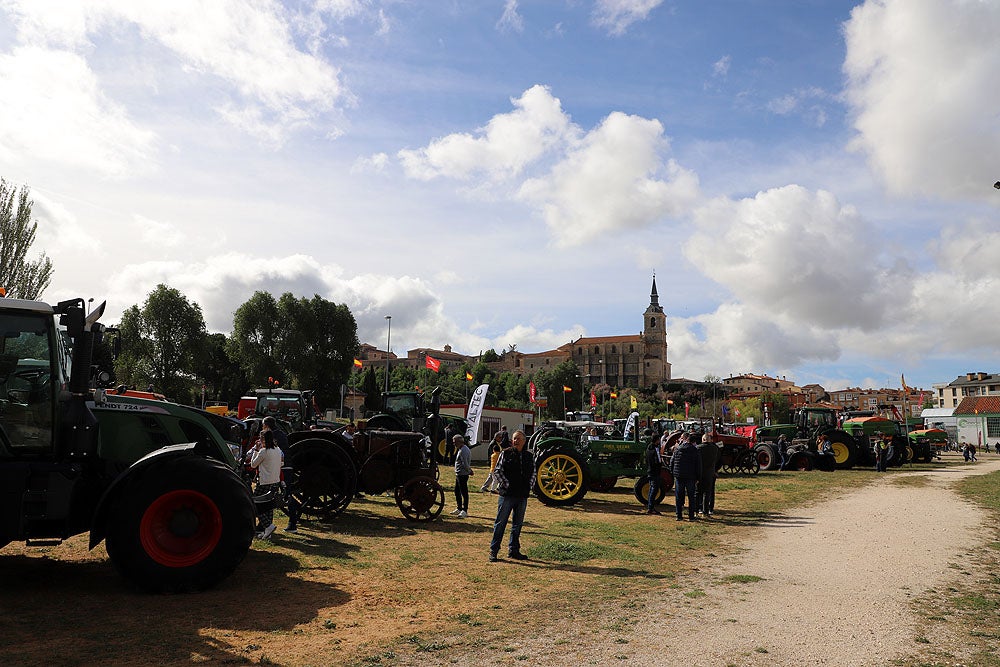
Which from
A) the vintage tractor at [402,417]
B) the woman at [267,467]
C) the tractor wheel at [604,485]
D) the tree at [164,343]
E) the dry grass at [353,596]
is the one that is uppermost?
the tree at [164,343]

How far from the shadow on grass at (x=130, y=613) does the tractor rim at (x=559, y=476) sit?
7.41 metres

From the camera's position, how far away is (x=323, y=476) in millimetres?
11516

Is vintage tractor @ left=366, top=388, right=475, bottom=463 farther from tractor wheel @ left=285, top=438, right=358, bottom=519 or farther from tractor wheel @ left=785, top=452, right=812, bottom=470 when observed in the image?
tractor wheel @ left=785, top=452, right=812, bottom=470

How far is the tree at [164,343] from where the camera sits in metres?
50.1

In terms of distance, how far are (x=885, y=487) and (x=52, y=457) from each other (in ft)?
65.7

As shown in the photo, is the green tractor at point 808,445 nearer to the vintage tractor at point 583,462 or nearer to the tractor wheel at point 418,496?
the vintage tractor at point 583,462

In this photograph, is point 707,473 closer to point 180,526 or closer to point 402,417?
point 180,526

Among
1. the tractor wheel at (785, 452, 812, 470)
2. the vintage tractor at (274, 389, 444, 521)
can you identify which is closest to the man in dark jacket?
the vintage tractor at (274, 389, 444, 521)

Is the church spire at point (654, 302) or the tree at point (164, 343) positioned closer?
the tree at point (164, 343)

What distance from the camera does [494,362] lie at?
158500 mm

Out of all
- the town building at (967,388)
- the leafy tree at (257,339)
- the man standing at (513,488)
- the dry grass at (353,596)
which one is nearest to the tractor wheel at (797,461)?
the dry grass at (353,596)

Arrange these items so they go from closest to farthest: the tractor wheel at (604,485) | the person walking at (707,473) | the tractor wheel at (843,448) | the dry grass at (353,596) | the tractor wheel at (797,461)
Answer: the dry grass at (353,596)
the person walking at (707,473)
the tractor wheel at (604,485)
the tractor wheel at (797,461)
the tractor wheel at (843,448)

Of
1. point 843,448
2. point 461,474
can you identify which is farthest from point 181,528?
point 843,448

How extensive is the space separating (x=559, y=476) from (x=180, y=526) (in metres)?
9.11
